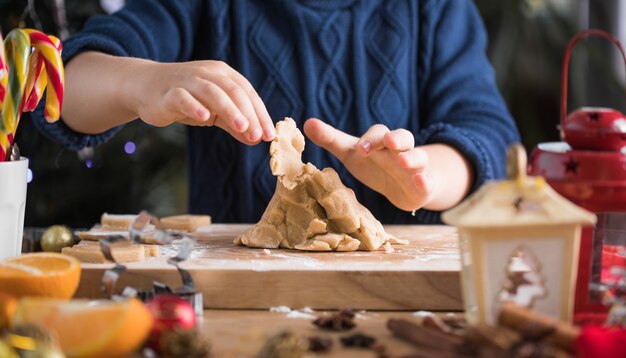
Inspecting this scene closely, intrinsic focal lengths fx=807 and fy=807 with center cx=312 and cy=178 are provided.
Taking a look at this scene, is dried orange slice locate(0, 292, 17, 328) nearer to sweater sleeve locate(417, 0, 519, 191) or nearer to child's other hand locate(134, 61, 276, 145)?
child's other hand locate(134, 61, 276, 145)

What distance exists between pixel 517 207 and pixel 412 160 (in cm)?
42

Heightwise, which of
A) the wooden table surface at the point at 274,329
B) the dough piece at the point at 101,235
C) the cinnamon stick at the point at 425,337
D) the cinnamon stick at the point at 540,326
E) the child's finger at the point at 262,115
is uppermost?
the child's finger at the point at 262,115

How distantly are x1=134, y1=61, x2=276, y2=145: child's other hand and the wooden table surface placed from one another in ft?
0.88

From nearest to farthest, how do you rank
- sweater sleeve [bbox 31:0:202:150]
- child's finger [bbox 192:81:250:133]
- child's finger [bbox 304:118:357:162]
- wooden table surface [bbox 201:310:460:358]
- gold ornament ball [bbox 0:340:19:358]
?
gold ornament ball [bbox 0:340:19:358]
wooden table surface [bbox 201:310:460:358]
child's finger [bbox 192:81:250:133]
child's finger [bbox 304:118:357:162]
sweater sleeve [bbox 31:0:202:150]

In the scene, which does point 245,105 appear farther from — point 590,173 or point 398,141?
point 590,173

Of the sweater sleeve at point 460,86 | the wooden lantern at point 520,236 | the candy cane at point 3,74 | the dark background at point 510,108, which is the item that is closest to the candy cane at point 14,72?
the candy cane at point 3,74

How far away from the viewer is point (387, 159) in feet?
3.83

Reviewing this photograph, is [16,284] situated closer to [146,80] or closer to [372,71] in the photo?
[146,80]

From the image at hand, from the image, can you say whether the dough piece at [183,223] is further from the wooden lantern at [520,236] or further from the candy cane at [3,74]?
the wooden lantern at [520,236]

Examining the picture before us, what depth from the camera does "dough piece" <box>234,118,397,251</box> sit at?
1.10 meters

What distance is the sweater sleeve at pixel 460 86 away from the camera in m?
1.51

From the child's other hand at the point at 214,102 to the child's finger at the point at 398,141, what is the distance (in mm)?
156

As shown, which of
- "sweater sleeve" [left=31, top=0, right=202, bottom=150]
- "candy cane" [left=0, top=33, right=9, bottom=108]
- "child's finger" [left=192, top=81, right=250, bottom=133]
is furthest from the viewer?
"sweater sleeve" [left=31, top=0, right=202, bottom=150]

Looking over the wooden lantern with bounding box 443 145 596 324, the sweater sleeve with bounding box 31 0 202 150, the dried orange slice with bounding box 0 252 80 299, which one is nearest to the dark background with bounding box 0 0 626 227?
the sweater sleeve with bounding box 31 0 202 150
